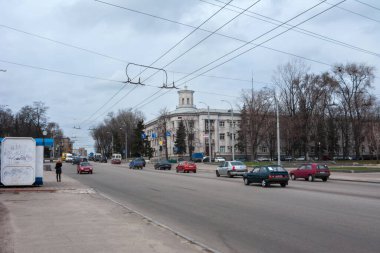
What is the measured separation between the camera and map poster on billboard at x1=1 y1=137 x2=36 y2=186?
77.9ft

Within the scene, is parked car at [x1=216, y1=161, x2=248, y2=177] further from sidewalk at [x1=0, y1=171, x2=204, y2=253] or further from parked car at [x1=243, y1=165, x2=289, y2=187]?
sidewalk at [x1=0, y1=171, x2=204, y2=253]

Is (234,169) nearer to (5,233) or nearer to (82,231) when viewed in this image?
(82,231)

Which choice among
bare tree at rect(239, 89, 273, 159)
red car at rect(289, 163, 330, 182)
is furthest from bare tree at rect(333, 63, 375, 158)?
red car at rect(289, 163, 330, 182)

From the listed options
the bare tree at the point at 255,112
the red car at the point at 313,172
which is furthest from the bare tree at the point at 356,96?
the red car at the point at 313,172

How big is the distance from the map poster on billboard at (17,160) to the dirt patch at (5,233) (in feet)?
34.6

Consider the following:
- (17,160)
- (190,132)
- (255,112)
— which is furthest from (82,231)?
(190,132)

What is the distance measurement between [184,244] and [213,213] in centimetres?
496

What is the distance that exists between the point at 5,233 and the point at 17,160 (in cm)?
1522

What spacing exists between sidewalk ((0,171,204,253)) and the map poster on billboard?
352 inches

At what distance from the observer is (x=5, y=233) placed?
980cm

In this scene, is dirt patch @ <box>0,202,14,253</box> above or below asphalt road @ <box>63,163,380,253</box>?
above

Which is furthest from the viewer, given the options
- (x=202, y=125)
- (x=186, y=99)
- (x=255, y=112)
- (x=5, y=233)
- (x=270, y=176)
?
(x=186, y=99)

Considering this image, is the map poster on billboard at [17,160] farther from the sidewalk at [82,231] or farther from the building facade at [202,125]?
the building facade at [202,125]

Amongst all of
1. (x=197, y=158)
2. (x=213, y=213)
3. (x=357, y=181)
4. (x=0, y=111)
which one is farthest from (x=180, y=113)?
(x=213, y=213)
